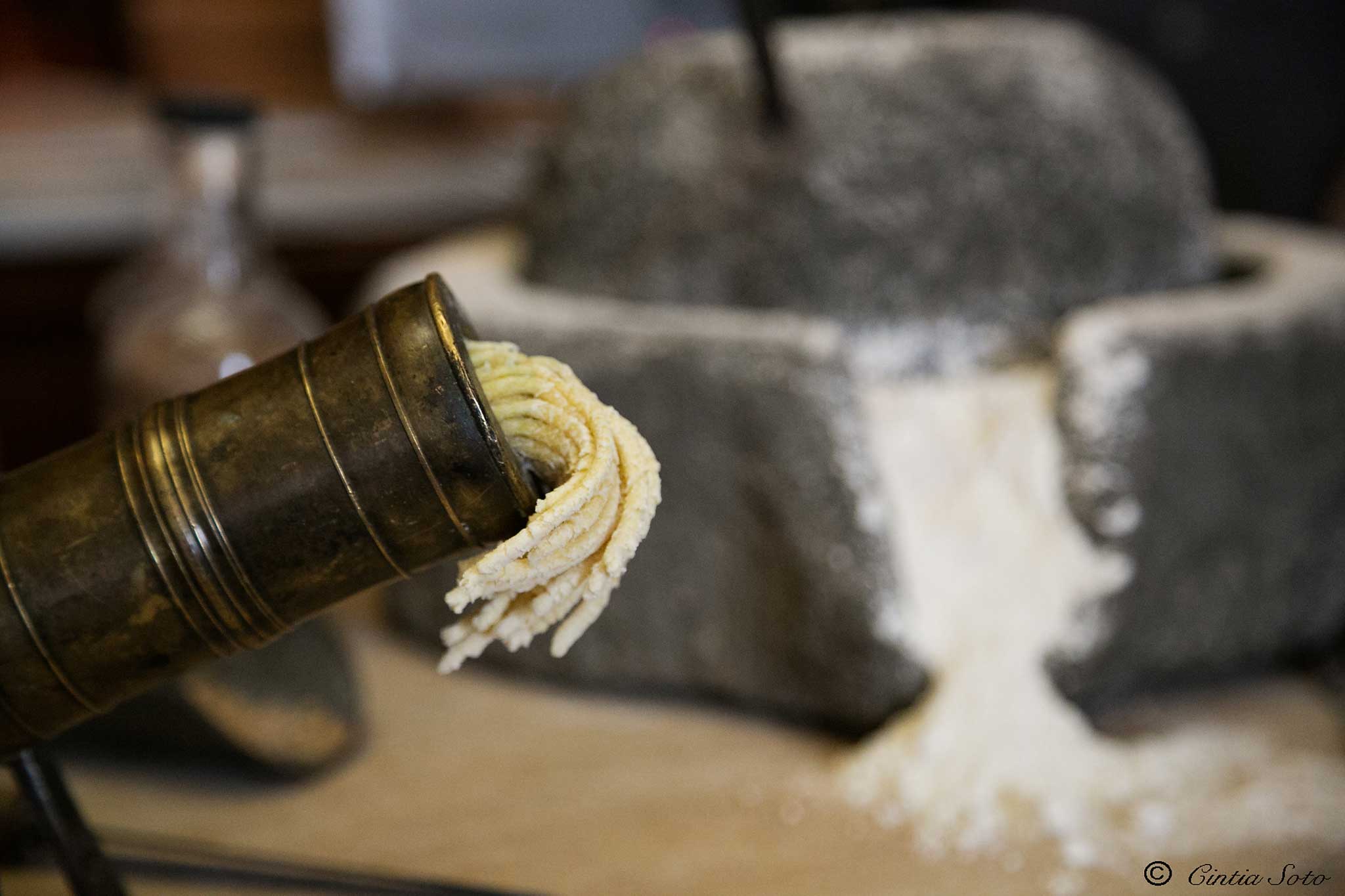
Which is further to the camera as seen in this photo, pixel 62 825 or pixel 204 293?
pixel 204 293

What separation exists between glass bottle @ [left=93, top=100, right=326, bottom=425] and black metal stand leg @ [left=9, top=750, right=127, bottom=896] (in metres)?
0.49

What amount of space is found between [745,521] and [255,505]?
1.62 ft

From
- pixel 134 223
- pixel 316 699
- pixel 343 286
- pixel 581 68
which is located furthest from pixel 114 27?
pixel 316 699

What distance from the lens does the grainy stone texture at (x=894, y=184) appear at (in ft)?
3.34

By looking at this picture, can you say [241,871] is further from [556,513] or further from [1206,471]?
[1206,471]

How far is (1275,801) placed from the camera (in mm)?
803

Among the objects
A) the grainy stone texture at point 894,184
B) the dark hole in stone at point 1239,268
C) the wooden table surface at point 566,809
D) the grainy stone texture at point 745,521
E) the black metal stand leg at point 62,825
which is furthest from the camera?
the dark hole in stone at point 1239,268

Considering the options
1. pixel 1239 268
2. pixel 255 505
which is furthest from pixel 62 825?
pixel 1239 268

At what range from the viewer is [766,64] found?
3.19 ft

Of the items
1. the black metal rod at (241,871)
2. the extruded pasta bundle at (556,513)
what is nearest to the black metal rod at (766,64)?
the extruded pasta bundle at (556,513)

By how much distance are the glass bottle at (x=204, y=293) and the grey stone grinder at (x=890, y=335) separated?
265mm

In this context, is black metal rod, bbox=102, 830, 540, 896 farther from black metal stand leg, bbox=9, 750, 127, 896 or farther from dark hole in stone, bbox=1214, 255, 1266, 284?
dark hole in stone, bbox=1214, 255, 1266, 284

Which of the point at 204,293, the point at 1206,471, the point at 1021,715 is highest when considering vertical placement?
the point at 204,293

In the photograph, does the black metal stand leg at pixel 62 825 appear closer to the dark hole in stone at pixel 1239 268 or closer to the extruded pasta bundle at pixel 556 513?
the extruded pasta bundle at pixel 556 513
